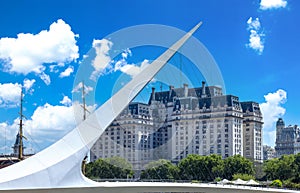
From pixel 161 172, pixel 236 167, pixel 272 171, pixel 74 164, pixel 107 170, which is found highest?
pixel 236 167

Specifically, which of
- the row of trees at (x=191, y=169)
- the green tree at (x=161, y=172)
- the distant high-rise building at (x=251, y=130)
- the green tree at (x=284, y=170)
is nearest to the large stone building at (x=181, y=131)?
the distant high-rise building at (x=251, y=130)

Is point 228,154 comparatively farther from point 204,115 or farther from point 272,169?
point 272,169

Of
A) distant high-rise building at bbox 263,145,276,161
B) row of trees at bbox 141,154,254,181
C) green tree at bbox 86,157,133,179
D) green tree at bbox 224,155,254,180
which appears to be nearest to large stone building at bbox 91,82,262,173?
green tree at bbox 86,157,133,179

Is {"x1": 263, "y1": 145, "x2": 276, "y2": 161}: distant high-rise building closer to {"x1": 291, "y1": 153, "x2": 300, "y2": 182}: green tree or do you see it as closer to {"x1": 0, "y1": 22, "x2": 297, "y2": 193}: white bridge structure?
{"x1": 291, "y1": 153, "x2": 300, "y2": 182}: green tree

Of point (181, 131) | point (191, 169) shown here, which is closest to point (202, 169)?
point (191, 169)

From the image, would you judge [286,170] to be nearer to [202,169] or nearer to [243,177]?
[243,177]

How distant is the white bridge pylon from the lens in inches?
850

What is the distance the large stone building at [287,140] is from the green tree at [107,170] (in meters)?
87.3

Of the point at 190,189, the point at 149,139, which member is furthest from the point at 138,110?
the point at 190,189

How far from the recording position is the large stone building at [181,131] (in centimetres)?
8356

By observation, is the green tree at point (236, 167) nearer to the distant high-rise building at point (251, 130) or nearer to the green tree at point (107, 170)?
the green tree at point (107, 170)

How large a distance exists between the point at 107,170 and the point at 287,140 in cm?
9130

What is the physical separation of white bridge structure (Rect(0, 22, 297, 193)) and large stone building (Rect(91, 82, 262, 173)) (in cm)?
5079

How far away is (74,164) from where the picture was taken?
23906mm
